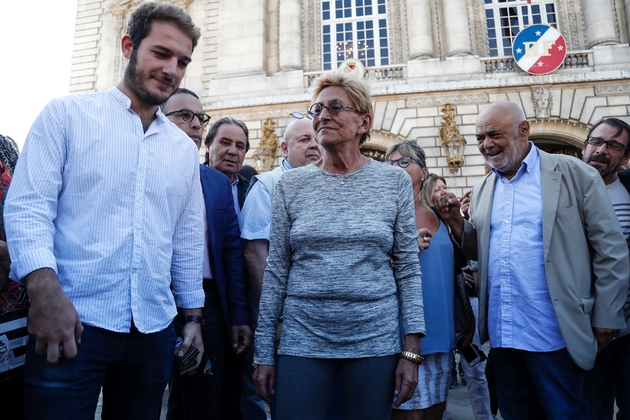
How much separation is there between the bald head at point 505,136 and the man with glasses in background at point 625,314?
0.80 m

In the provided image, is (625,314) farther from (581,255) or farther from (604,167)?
(604,167)

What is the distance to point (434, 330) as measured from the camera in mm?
2455

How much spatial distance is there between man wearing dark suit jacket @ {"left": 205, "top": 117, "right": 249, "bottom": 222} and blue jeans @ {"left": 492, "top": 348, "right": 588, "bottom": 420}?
7.76 ft

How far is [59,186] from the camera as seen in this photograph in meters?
1.58

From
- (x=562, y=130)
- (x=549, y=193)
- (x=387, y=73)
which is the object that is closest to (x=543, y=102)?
(x=562, y=130)

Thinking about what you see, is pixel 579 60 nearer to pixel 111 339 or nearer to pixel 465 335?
pixel 465 335

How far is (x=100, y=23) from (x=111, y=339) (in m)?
17.6

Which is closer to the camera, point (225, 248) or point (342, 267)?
point (342, 267)

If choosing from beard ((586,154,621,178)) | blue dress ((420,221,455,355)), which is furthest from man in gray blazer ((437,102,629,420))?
beard ((586,154,621,178))

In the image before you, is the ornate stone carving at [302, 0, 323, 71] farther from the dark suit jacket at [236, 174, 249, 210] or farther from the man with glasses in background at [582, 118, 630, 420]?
the man with glasses in background at [582, 118, 630, 420]

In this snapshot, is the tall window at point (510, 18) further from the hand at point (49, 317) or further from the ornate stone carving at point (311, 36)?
the hand at point (49, 317)

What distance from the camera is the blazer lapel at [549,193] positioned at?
2446 mm

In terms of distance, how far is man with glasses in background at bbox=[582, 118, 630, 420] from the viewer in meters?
2.84

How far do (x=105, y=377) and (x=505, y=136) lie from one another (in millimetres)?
2643
